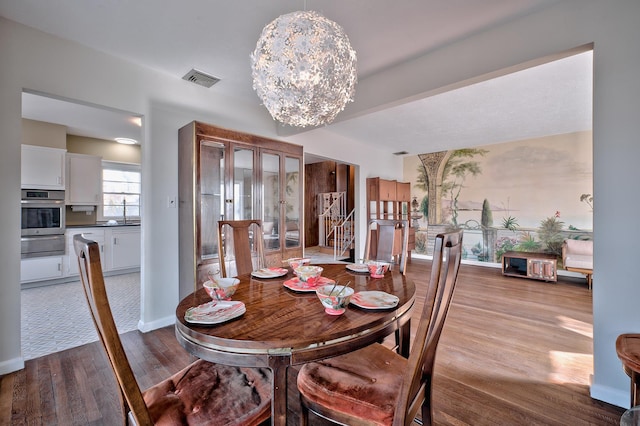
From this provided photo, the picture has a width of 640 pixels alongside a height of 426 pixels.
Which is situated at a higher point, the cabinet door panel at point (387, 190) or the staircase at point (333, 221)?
the cabinet door panel at point (387, 190)

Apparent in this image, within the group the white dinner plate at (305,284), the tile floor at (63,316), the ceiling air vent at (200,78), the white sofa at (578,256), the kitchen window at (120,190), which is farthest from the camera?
the kitchen window at (120,190)

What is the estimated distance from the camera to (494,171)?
5.83 meters

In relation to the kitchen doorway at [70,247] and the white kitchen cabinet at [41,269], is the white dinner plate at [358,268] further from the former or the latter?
the white kitchen cabinet at [41,269]

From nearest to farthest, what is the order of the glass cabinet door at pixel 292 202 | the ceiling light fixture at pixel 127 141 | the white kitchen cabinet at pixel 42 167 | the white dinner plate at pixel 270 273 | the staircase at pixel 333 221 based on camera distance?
the white dinner plate at pixel 270 273, the glass cabinet door at pixel 292 202, the white kitchen cabinet at pixel 42 167, the ceiling light fixture at pixel 127 141, the staircase at pixel 333 221

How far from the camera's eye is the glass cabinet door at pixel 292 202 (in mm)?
3615

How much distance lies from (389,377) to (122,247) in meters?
5.60

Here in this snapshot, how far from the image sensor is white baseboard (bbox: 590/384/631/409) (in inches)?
65.7

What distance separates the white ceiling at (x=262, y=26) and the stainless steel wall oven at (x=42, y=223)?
4.63ft

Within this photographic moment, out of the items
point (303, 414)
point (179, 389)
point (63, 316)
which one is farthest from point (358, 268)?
point (63, 316)

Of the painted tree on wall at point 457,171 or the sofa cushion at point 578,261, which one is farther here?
the painted tree on wall at point 457,171

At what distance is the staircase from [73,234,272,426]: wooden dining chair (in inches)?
242

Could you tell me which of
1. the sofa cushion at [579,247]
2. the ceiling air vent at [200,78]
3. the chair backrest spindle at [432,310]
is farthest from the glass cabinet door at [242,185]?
the sofa cushion at [579,247]

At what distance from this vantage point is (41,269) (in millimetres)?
4156

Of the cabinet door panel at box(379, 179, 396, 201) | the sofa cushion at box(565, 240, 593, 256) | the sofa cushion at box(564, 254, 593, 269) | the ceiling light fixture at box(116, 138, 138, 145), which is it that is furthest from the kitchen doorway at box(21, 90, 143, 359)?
the sofa cushion at box(565, 240, 593, 256)
